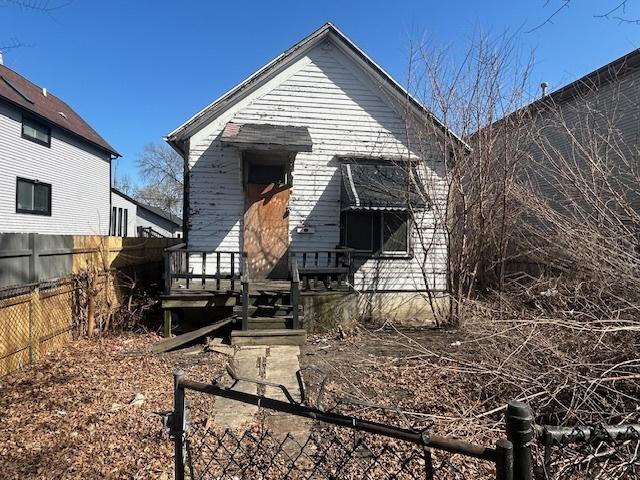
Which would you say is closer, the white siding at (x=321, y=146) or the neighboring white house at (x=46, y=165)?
the white siding at (x=321, y=146)

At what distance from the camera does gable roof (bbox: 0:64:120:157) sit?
16250 millimetres

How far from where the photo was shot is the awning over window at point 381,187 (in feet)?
30.3

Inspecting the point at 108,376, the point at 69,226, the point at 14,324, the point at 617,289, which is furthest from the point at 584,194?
the point at 69,226

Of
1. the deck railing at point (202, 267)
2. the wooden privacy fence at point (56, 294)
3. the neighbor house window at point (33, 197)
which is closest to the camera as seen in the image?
the wooden privacy fence at point (56, 294)

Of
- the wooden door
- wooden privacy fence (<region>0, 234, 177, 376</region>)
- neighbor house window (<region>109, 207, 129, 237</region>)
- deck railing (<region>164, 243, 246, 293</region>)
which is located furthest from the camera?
neighbor house window (<region>109, 207, 129, 237</region>)

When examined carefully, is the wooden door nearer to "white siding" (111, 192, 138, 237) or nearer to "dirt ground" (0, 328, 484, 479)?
"dirt ground" (0, 328, 484, 479)

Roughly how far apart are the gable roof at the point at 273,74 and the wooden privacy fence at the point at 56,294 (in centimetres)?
301

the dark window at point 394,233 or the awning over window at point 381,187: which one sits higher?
the awning over window at point 381,187

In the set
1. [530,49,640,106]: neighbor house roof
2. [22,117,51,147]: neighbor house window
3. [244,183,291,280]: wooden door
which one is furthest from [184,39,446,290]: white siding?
[22,117,51,147]: neighbor house window

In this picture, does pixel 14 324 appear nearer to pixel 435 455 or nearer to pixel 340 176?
pixel 435 455

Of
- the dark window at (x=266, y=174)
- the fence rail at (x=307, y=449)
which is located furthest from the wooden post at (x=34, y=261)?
the dark window at (x=266, y=174)

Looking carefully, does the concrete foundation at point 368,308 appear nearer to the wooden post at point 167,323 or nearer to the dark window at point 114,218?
the wooden post at point 167,323

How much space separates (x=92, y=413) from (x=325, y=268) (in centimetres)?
578

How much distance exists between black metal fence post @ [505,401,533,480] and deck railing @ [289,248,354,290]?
7633mm
